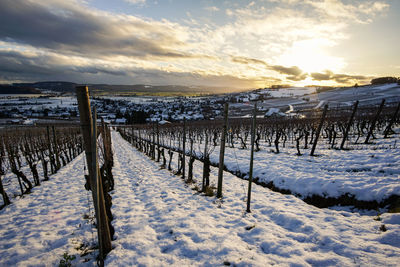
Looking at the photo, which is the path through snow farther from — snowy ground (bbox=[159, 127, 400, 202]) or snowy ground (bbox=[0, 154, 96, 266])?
snowy ground (bbox=[159, 127, 400, 202])

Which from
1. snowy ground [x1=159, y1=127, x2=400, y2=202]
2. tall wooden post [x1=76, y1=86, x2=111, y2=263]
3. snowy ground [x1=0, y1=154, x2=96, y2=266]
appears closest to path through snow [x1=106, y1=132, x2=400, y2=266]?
snowy ground [x1=0, y1=154, x2=96, y2=266]

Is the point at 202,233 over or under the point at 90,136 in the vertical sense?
under

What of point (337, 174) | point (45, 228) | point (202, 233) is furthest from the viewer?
point (337, 174)

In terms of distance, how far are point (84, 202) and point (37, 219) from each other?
1314 millimetres

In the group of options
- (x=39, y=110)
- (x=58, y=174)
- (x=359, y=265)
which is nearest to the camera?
(x=359, y=265)

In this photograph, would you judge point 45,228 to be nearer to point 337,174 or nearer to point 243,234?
point 243,234

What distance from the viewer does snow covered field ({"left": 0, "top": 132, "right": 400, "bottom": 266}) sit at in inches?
125

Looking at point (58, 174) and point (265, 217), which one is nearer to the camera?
point (265, 217)

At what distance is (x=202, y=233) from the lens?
402 cm

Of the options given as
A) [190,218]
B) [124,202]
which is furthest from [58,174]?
[190,218]

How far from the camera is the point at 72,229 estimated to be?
4215mm

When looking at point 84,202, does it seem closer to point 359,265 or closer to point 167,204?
point 167,204

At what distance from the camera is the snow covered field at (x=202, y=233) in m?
3.18

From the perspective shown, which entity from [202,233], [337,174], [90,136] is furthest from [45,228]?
[337,174]
